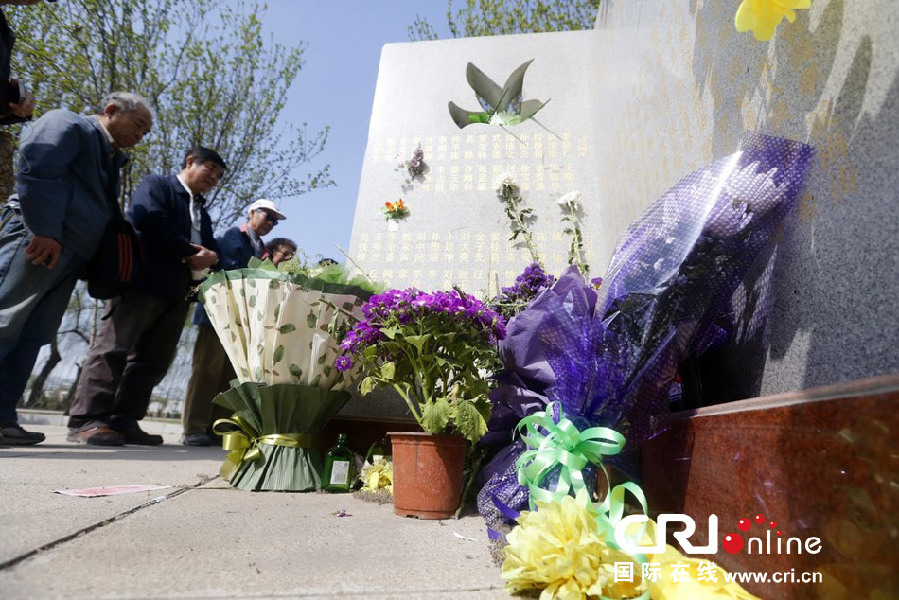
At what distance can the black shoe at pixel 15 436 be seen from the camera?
244cm

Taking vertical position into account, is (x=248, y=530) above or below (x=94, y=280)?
below

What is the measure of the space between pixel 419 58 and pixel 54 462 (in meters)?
2.92

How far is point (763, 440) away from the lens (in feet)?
2.73

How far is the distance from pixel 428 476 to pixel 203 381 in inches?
96.7

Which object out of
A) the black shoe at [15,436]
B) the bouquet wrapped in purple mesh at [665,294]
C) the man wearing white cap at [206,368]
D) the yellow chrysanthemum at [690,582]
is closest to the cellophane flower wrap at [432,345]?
the bouquet wrapped in purple mesh at [665,294]

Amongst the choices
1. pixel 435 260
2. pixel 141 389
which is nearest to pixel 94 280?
pixel 141 389

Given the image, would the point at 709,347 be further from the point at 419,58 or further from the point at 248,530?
the point at 419,58

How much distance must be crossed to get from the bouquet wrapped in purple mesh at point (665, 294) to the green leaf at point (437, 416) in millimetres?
263

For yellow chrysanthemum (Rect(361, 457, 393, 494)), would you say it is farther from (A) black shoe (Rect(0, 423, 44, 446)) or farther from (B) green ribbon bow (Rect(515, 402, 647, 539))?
A: (A) black shoe (Rect(0, 423, 44, 446))

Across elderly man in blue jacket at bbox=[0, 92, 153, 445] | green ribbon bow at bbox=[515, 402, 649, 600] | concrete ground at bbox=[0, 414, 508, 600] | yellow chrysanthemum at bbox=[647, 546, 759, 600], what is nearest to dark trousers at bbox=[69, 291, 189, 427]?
elderly man in blue jacket at bbox=[0, 92, 153, 445]

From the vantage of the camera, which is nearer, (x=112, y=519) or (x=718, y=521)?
(x=718, y=521)

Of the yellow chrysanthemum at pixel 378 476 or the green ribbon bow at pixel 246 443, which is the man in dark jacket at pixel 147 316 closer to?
the green ribbon bow at pixel 246 443

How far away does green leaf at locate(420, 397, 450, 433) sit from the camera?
151 centimetres

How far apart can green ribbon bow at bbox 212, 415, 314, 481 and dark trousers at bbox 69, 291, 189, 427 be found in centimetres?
141
